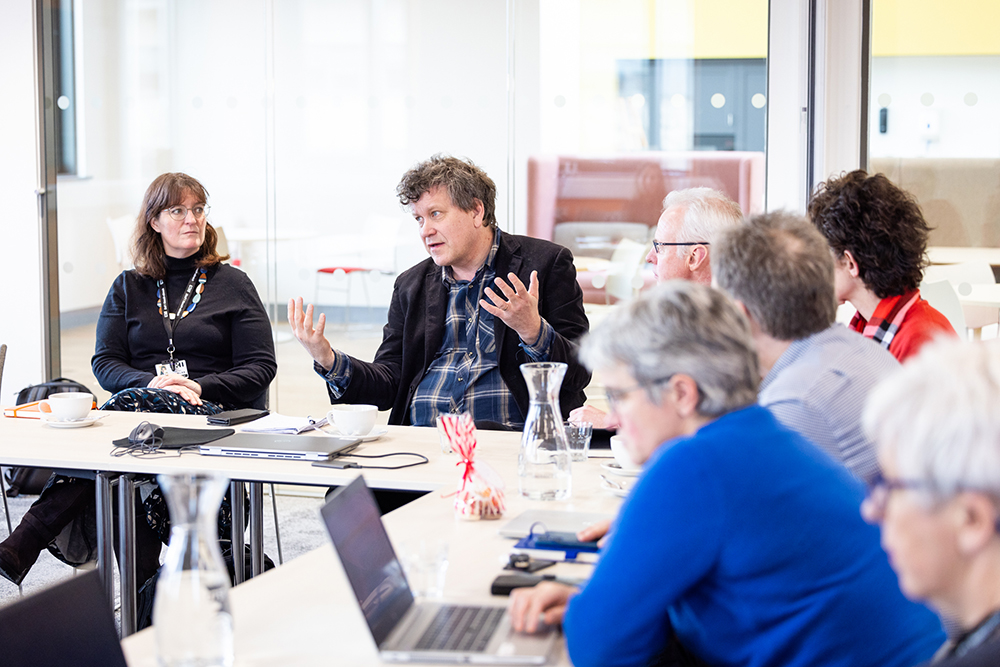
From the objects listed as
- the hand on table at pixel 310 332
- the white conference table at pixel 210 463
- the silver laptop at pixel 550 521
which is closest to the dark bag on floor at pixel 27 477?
the white conference table at pixel 210 463

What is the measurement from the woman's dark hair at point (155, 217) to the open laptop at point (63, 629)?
2421 mm

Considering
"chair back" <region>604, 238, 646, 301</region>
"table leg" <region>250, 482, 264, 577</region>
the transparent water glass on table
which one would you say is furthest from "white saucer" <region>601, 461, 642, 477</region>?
"chair back" <region>604, 238, 646, 301</region>

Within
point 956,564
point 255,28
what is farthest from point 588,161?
point 956,564

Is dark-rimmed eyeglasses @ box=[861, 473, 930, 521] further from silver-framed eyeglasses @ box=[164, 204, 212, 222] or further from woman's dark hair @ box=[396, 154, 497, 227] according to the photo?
silver-framed eyeglasses @ box=[164, 204, 212, 222]

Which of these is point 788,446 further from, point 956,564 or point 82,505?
point 82,505

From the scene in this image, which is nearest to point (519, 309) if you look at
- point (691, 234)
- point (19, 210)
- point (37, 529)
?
point (691, 234)

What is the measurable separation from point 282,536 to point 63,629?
2886 millimetres

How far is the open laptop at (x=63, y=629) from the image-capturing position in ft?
4.26

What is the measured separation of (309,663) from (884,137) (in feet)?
12.3

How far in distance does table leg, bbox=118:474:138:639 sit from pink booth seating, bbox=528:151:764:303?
260 cm

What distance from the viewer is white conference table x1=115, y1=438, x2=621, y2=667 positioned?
1408 millimetres

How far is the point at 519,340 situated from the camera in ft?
10.4

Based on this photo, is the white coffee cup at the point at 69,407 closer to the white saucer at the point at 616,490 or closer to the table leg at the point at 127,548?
the table leg at the point at 127,548

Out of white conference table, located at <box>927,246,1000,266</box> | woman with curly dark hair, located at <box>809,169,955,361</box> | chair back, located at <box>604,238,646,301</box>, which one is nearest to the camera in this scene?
woman with curly dark hair, located at <box>809,169,955,361</box>
